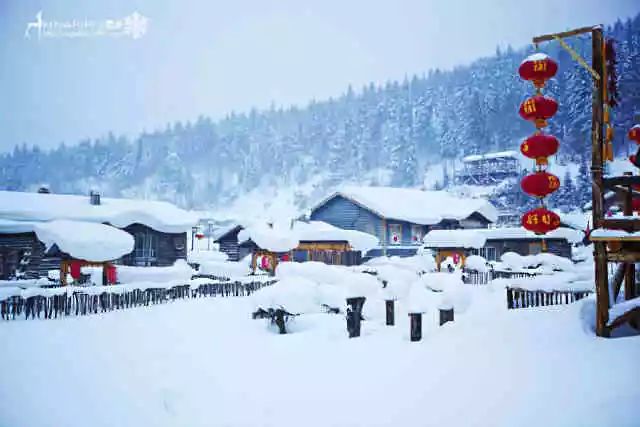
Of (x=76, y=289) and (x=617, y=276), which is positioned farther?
→ (x=76, y=289)

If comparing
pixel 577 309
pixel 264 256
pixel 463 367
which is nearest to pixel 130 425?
pixel 463 367

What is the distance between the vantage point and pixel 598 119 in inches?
314

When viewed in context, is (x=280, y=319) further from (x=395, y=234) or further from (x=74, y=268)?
(x=395, y=234)

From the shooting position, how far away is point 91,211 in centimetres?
2798

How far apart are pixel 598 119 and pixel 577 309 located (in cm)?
334

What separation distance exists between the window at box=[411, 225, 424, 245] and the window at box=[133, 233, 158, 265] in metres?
17.7

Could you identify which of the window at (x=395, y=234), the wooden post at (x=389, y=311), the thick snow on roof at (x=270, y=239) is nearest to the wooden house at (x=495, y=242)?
the window at (x=395, y=234)

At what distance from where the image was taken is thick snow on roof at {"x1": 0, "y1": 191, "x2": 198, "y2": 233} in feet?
81.5

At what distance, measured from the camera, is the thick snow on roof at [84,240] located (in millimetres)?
17906

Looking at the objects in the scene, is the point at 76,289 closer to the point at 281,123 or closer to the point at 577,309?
the point at 577,309

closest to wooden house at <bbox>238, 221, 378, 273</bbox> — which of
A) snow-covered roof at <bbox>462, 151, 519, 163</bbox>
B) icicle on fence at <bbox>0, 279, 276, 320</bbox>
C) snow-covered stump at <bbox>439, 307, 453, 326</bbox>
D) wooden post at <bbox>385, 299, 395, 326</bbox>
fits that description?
icicle on fence at <bbox>0, 279, 276, 320</bbox>

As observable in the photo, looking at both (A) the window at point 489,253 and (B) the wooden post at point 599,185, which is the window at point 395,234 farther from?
(B) the wooden post at point 599,185

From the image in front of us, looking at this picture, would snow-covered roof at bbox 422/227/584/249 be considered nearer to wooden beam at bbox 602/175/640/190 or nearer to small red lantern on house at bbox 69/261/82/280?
small red lantern on house at bbox 69/261/82/280

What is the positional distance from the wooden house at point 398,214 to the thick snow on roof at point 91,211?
1139cm
